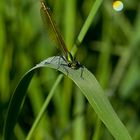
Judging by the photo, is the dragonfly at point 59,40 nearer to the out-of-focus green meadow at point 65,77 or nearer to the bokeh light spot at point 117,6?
the bokeh light spot at point 117,6

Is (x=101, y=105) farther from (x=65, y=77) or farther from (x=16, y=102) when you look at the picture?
(x=65, y=77)

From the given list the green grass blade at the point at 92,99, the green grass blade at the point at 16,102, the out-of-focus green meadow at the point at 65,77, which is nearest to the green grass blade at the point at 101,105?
the green grass blade at the point at 92,99

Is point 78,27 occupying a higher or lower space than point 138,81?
higher

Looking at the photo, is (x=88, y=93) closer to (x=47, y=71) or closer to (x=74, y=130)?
(x=74, y=130)

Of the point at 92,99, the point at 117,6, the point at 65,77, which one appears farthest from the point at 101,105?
the point at 65,77

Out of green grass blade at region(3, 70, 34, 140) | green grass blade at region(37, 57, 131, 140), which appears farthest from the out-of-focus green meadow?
green grass blade at region(37, 57, 131, 140)

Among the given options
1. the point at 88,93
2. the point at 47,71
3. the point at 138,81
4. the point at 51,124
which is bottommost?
the point at 138,81

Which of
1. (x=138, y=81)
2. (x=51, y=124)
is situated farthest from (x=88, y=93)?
(x=138, y=81)

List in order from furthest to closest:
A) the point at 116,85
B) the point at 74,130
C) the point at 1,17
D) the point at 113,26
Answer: the point at 113,26
the point at 116,85
the point at 1,17
the point at 74,130

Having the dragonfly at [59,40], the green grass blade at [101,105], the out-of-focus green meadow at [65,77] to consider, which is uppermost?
the dragonfly at [59,40]
